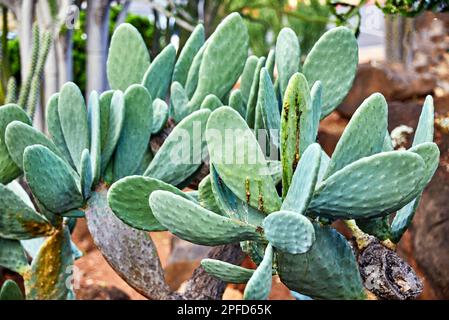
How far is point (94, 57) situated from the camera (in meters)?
4.38

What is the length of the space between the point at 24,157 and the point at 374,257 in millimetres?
618

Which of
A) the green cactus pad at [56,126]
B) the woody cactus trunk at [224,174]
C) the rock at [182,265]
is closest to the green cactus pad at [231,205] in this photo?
the woody cactus trunk at [224,174]

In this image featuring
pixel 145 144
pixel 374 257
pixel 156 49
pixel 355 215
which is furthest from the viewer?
pixel 156 49

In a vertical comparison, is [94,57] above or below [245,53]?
below

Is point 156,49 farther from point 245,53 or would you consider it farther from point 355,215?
point 355,215

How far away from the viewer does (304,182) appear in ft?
3.20

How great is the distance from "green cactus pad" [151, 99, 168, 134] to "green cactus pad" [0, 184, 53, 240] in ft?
1.01

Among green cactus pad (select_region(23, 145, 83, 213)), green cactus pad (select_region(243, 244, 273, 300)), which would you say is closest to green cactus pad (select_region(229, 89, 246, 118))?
green cactus pad (select_region(23, 145, 83, 213))

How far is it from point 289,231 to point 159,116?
0.62m

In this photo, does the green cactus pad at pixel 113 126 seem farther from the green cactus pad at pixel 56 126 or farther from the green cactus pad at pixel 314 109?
the green cactus pad at pixel 314 109

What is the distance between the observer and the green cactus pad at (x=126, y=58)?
1.58 meters

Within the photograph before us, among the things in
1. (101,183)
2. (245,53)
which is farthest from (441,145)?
(101,183)

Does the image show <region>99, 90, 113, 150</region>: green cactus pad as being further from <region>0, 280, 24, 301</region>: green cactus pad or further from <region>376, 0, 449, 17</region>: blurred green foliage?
<region>376, 0, 449, 17</region>: blurred green foliage

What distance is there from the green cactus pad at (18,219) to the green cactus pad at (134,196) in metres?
0.34
